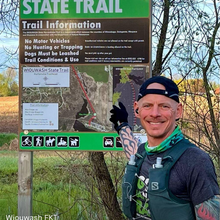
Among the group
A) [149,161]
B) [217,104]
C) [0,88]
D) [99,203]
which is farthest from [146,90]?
[0,88]

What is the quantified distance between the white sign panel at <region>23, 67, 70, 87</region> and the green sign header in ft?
1.70

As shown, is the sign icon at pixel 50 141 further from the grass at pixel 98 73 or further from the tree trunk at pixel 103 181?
the tree trunk at pixel 103 181

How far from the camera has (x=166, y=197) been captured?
5.83ft

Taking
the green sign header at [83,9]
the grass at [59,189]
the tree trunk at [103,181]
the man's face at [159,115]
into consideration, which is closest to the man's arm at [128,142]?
the man's face at [159,115]

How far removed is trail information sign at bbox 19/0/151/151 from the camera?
12.4ft

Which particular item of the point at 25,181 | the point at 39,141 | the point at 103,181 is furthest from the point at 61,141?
the point at 103,181

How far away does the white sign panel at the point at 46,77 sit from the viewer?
3.84m

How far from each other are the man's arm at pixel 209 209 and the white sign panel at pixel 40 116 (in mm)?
2283

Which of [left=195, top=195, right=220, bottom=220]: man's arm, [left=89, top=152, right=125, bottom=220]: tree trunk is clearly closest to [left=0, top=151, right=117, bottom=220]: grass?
[left=89, top=152, right=125, bottom=220]: tree trunk

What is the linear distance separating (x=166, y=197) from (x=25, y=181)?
7.95 feet

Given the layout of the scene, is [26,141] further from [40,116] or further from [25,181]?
[25,181]

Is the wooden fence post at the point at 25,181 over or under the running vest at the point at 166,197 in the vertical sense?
under

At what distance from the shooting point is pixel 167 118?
193 centimetres

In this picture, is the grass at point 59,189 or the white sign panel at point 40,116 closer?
the white sign panel at point 40,116
